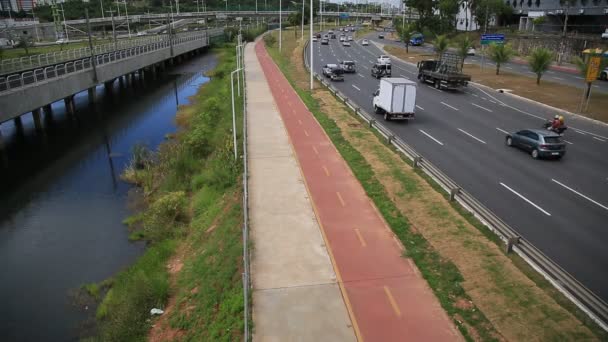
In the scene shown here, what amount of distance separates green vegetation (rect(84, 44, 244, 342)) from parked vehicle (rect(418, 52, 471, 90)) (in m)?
27.6

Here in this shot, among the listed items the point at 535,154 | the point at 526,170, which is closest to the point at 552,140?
the point at 535,154

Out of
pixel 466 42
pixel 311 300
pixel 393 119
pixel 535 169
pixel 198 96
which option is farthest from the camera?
pixel 466 42

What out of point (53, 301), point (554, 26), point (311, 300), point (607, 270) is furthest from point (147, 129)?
point (554, 26)

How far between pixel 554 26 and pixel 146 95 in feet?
267

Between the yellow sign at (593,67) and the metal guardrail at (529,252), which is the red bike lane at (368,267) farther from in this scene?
the yellow sign at (593,67)

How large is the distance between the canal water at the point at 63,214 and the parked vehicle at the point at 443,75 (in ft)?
95.4

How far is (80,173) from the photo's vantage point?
1313 inches

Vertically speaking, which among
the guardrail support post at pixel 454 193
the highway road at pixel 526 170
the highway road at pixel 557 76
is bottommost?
the highway road at pixel 526 170

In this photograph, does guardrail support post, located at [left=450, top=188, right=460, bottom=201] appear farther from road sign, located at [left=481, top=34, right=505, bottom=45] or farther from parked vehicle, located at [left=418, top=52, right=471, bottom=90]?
road sign, located at [left=481, top=34, right=505, bottom=45]

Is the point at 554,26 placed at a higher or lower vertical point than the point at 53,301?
higher

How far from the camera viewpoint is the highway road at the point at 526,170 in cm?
1689

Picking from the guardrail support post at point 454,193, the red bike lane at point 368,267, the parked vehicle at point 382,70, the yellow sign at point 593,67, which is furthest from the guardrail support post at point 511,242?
the parked vehicle at point 382,70

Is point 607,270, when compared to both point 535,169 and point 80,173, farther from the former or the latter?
point 80,173

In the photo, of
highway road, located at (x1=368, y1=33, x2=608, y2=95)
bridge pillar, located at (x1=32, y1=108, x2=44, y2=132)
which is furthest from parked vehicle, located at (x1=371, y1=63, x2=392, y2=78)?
bridge pillar, located at (x1=32, y1=108, x2=44, y2=132)
